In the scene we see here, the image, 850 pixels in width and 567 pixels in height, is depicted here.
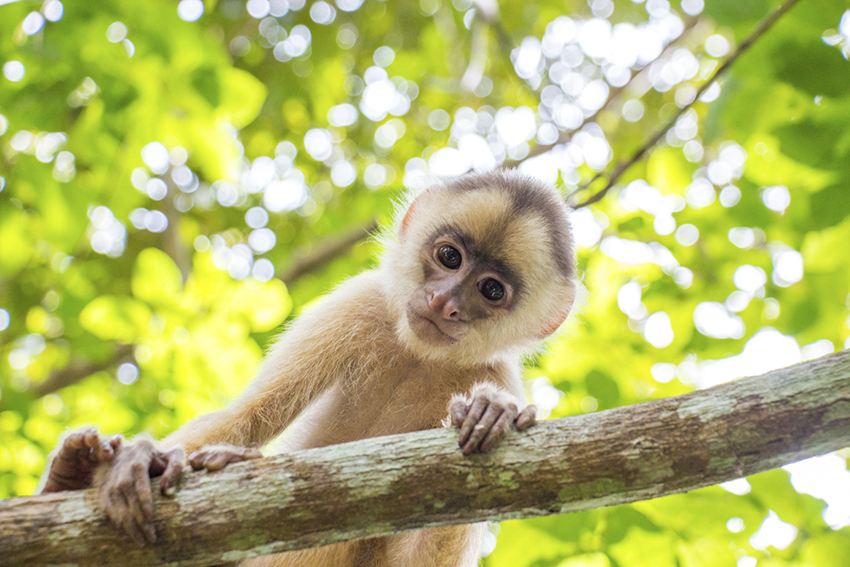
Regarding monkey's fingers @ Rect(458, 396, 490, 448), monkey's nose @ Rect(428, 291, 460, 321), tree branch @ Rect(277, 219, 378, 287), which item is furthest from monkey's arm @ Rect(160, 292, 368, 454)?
tree branch @ Rect(277, 219, 378, 287)

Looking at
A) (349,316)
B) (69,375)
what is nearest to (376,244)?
(349,316)

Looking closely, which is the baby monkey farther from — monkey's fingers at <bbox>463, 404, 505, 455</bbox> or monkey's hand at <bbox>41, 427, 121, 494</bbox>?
monkey's fingers at <bbox>463, 404, 505, 455</bbox>

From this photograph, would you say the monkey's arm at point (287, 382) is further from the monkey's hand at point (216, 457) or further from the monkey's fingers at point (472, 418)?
the monkey's fingers at point (472, 418)

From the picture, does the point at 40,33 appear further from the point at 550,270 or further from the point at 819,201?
the point at 819,201

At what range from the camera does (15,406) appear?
507 centimetres

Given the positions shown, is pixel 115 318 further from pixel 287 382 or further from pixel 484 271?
pixel 484 271

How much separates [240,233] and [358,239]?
298 cm

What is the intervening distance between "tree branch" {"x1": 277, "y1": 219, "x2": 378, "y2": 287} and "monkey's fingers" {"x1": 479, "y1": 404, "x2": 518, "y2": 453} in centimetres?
416

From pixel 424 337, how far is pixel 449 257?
1.90ft

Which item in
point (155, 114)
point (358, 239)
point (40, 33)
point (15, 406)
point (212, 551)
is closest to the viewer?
point (212, 551)

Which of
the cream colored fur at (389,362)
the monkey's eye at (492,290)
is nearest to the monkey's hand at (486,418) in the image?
the cream colored fur at (389,362)

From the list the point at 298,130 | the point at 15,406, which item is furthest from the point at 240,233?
the point at 15,406

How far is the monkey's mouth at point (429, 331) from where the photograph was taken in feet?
13.2

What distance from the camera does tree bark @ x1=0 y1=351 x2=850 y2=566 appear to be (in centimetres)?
243
